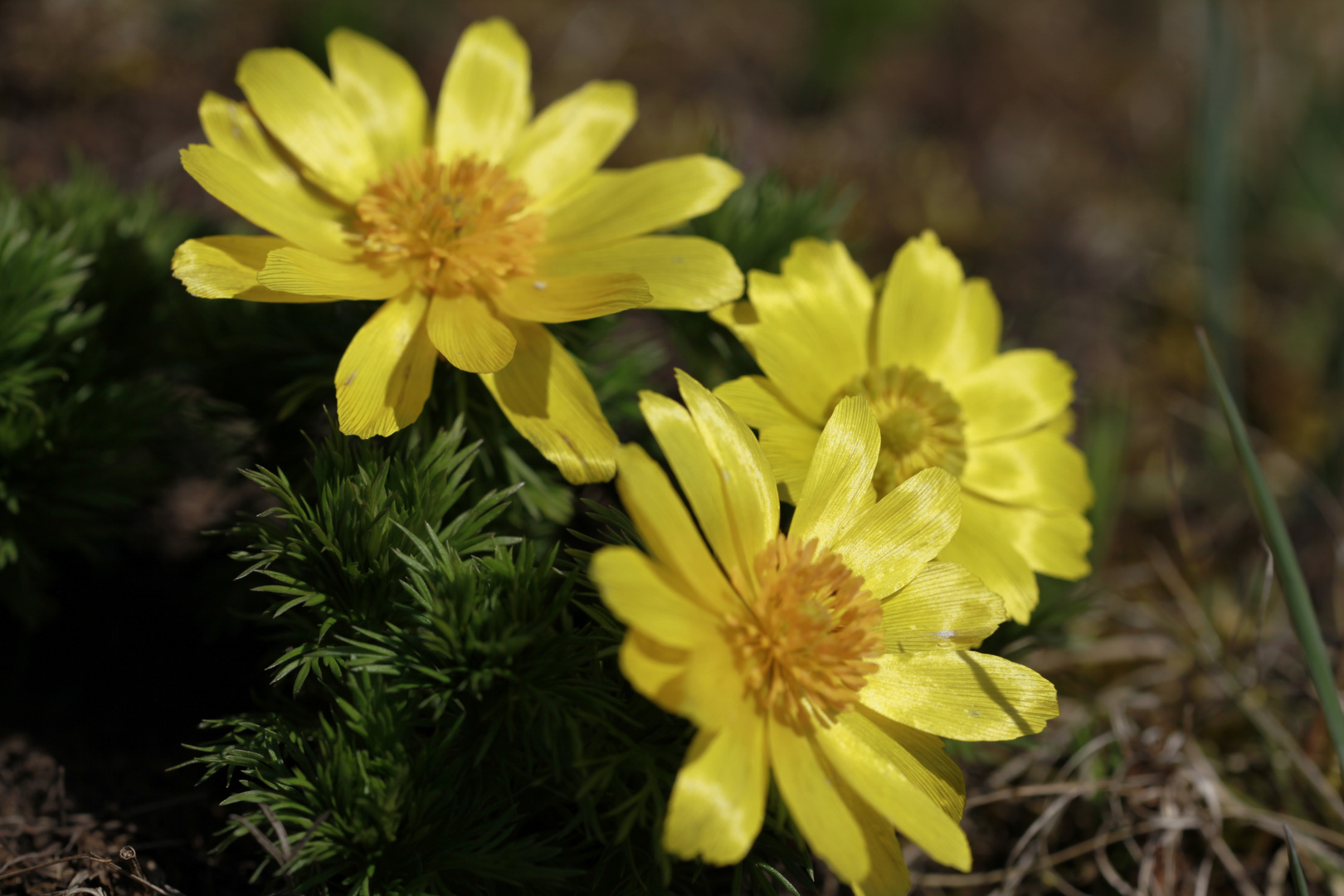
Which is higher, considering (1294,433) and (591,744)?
(591,744)

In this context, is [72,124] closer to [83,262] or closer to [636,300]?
[83,262]

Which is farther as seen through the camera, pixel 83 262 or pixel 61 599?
pixel 61 599

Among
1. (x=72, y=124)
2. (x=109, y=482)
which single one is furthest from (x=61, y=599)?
(x=72, y=124)

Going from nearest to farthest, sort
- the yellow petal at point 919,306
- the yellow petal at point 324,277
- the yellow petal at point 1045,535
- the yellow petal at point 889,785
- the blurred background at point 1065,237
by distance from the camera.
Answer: the yellow petal at point 889,785
the yellow petal at point 324,277
the yellow petal at point 1045,535
the yellow petal at point 919,306
the blurred background at point 1065,237

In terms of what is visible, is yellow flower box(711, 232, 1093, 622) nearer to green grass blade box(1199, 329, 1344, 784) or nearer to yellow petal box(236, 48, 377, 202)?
green grass blade box(1199, 329, 1344, 784)

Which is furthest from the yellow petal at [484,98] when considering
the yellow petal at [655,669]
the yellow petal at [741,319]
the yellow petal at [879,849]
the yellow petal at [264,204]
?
the yellow petal at [879,849]

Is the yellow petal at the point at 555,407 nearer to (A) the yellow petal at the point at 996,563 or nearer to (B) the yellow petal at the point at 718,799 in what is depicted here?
(B) the yellow petal at the point at 718,799
